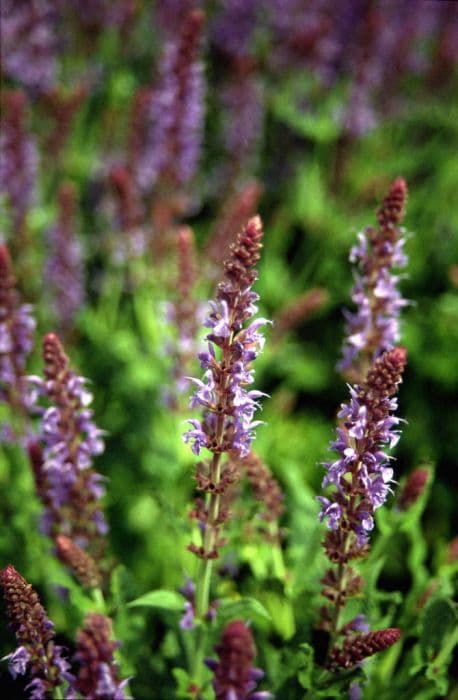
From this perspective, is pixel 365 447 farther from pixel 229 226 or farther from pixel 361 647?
pixel 229 226


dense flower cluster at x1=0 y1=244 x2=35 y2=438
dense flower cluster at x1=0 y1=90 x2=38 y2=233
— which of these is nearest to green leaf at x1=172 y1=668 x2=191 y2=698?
dense flower cluster at x1=0 y1=244 x2=35 y2=438

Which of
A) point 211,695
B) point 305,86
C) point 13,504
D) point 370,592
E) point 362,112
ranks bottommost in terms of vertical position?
point 211,695

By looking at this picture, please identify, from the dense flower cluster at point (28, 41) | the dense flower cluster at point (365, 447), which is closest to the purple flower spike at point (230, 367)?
the dense flower cluster at point (365, 447)

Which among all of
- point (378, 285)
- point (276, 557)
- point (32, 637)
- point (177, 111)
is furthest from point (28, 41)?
point (32, 637)

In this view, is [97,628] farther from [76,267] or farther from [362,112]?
[362,112]

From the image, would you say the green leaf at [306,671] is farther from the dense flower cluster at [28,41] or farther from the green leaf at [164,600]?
the dense flower cluster at [28,41]

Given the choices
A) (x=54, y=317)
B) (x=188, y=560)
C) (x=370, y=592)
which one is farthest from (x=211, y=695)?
(x=54, y=317)
